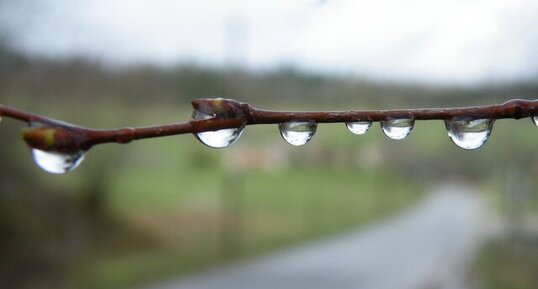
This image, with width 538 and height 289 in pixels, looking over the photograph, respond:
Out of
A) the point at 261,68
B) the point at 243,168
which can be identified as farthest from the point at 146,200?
the point at 261,68

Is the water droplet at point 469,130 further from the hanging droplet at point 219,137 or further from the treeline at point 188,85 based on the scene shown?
the treeline at point 188,85

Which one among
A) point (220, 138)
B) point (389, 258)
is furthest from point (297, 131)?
point (389, 258)

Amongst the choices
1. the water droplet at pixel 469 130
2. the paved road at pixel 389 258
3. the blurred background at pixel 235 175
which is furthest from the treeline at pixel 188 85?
the water droplet at pixel 469 130

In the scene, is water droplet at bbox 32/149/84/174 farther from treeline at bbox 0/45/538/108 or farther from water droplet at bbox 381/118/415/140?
treeline at bbox 0/45/538/108

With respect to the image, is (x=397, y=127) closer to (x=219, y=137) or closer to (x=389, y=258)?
(x=219, y=137)

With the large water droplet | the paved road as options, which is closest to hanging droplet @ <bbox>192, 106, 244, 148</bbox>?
the large water droplet

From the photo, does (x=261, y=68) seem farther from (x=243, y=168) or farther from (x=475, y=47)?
(x=475, y=47)
